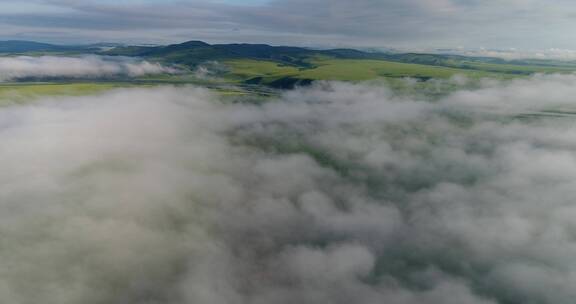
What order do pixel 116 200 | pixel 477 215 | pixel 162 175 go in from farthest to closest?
1. pixel 162 175
2. pixel 477 215
3. pixel 116 200

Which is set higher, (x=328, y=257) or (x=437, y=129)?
(x=437, y=129)

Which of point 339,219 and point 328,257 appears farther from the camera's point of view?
point 339,219

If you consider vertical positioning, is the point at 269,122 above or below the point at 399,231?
above

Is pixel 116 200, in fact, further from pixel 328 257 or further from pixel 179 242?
pixel 328 257

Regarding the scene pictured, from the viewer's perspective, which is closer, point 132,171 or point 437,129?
point 132,171

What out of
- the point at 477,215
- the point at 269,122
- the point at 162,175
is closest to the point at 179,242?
the point at 162,175

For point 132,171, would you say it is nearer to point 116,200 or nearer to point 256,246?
point 116,200

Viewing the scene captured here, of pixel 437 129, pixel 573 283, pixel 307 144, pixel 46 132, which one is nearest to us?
pixel 573 283

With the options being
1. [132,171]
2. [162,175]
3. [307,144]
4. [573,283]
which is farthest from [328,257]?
[307,144]

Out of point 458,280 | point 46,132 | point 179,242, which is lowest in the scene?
point 458,280
